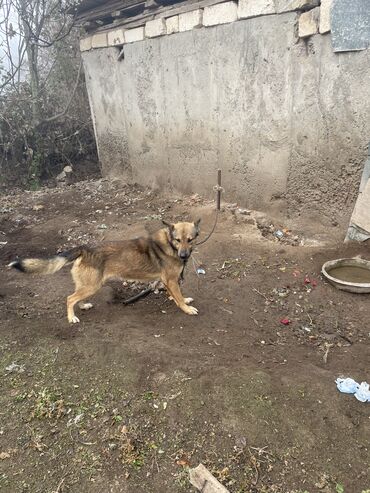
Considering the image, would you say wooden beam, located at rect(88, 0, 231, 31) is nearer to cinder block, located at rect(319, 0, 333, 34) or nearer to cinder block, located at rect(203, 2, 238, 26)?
cinder block, located at rect(203, 2, 238, 26)

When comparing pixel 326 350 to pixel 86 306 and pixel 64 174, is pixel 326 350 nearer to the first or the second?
pixel 86 306

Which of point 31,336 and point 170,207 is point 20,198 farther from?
point 31,336

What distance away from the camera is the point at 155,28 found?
25.6 feet

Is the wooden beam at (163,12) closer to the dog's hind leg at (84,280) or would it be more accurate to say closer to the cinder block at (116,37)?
the cinder block at (116,37)

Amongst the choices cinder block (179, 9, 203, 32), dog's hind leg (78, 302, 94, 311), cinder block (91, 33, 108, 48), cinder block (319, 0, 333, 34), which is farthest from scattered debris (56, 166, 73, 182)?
cinder block (319, 0, 333, 34)

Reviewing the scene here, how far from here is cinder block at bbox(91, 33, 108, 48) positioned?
9242 mm

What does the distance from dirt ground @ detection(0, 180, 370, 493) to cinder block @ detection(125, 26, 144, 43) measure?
5401 mm

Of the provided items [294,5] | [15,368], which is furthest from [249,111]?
[15,368]

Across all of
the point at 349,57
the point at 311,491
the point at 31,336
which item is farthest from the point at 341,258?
the point at 31,336

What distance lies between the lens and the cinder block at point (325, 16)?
516 centimetres

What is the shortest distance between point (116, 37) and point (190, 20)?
8.34 ft

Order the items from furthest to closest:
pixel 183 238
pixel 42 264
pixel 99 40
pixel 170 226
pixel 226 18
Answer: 1. pixel 99 40
2. pixel 226 18
3. pixel 170 226
4. pixel 183 238
5. pixel 42 264

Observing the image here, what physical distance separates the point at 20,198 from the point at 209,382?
26.1 ft

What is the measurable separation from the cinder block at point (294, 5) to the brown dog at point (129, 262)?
366cm
